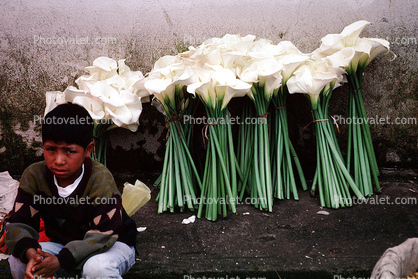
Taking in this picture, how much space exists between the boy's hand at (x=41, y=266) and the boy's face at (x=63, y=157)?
335 millimetres

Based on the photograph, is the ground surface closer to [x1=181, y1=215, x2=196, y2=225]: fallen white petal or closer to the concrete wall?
[x1=181, y1=215, x2=196, y2=225]: fallen white petal

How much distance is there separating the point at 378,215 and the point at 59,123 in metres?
2.12

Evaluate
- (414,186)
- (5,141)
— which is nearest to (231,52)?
(414,186)

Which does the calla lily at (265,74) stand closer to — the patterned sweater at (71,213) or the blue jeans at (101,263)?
the patterned sweater at (71,213)

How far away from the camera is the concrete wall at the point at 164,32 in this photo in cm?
294

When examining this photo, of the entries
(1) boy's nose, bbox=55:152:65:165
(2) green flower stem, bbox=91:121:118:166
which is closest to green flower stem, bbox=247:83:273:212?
(2) green flower stem, bbox=91:121:118:166

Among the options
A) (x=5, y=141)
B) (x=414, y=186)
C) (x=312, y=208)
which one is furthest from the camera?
(x=5, y=141)

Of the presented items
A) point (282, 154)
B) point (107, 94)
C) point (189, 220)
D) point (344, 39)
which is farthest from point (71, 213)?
point (344, 39)

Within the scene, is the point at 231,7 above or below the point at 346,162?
above

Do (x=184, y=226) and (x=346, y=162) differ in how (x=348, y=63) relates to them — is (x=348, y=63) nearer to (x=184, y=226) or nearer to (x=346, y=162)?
(x=346, y=162)

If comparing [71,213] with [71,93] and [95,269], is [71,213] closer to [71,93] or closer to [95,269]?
[95,269]

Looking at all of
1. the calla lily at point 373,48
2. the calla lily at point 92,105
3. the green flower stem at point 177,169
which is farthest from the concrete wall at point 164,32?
the calla lily at point 92,105

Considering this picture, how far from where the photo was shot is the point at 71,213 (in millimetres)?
1574

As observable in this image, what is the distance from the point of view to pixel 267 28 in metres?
2.96
